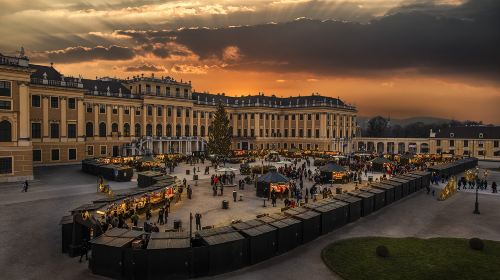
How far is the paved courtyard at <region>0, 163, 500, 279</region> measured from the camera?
58.7ft

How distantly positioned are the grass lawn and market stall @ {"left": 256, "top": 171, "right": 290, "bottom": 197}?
1387 centimetres

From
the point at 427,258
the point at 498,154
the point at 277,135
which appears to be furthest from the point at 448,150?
the point at 427,258

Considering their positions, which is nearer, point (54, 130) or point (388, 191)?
point (388, 191)

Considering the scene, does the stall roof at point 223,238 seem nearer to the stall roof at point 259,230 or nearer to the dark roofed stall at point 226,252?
the dark roofed stall at point 226,252

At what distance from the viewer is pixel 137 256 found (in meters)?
16.6

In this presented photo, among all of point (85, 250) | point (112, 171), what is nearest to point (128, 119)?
point (112, 171)

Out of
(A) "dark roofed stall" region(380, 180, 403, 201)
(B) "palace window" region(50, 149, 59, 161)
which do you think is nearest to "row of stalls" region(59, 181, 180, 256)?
(A) "dark roofed stall" region(380, 180, 403, 201)

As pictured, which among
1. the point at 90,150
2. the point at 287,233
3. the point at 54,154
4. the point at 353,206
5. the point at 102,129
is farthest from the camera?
the point at 102,129

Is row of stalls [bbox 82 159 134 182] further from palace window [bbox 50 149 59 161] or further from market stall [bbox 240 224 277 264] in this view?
market stall [bbox 240 224 277 264]

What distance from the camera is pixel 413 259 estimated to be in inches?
762

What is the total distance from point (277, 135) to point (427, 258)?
8584cm

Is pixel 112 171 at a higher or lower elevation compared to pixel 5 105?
lower

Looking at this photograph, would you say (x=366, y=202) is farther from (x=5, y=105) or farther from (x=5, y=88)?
(x=5, y=88)

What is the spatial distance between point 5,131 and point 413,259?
1888 inches
